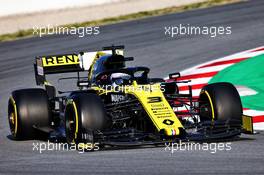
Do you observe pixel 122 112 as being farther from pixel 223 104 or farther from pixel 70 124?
pixel 223 104

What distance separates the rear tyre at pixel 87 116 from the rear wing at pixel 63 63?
2.64 m

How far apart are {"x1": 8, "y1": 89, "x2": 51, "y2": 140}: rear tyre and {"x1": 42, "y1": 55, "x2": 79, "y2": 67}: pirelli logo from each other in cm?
163

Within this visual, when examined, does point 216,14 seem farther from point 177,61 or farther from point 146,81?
point 146,81

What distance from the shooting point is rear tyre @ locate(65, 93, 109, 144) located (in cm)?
1161

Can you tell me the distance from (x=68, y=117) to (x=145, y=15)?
14508 mm

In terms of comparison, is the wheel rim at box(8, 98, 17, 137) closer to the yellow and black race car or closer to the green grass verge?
the yellow and black race car

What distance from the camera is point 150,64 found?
19953mm

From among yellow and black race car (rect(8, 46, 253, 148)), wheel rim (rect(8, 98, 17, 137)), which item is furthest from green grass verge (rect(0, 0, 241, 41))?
wheel rim (rect(8, 98, 17, 137))

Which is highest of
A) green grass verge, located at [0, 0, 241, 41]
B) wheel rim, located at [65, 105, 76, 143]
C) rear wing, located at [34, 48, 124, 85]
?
green grass verge, located at [0, 0, 241, 41]

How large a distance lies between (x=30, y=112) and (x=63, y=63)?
2.02 meters

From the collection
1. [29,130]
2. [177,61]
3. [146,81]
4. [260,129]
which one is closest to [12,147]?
[29,130]

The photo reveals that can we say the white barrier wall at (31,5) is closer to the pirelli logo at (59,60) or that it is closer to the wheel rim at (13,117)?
the pirelli logo at (59,60)

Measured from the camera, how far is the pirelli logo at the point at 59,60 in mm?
14750

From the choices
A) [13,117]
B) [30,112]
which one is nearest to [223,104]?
[30,112]
